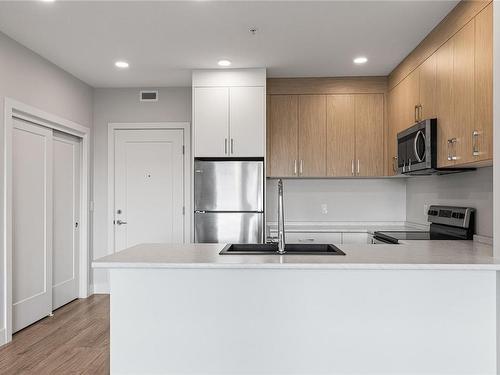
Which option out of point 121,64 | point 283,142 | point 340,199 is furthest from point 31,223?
point 340,199

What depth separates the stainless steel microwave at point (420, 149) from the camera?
331cm

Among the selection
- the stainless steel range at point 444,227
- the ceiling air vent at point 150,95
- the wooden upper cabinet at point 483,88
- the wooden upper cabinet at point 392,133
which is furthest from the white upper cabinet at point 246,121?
the wooden upper cabinet at point 483,88

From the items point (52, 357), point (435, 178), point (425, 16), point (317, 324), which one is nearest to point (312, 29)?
point (425, 16)

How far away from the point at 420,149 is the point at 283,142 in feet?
5.21

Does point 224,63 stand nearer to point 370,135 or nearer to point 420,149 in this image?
point 370,135

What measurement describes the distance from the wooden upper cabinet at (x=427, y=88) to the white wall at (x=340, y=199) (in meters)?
1.54

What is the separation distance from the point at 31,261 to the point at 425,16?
3.88 m

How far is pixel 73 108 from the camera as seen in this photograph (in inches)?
188

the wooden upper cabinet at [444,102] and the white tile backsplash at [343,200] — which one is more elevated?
the wooden upper cabinet at [444,102]

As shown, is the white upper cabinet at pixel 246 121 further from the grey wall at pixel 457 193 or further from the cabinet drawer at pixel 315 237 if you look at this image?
the grey wall at pixel 457 193

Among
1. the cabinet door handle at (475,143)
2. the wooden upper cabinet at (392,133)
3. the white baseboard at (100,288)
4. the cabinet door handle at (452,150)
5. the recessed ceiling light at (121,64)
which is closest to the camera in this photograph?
the cabinet door handle at (475,143)

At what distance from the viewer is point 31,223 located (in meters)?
4.04

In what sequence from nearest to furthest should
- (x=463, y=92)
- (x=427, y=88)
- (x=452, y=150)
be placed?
(x=463, y=92)
(x=452, y=150)
(x=427, y=88)

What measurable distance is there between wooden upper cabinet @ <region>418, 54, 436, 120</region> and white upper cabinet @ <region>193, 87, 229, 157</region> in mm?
1844
